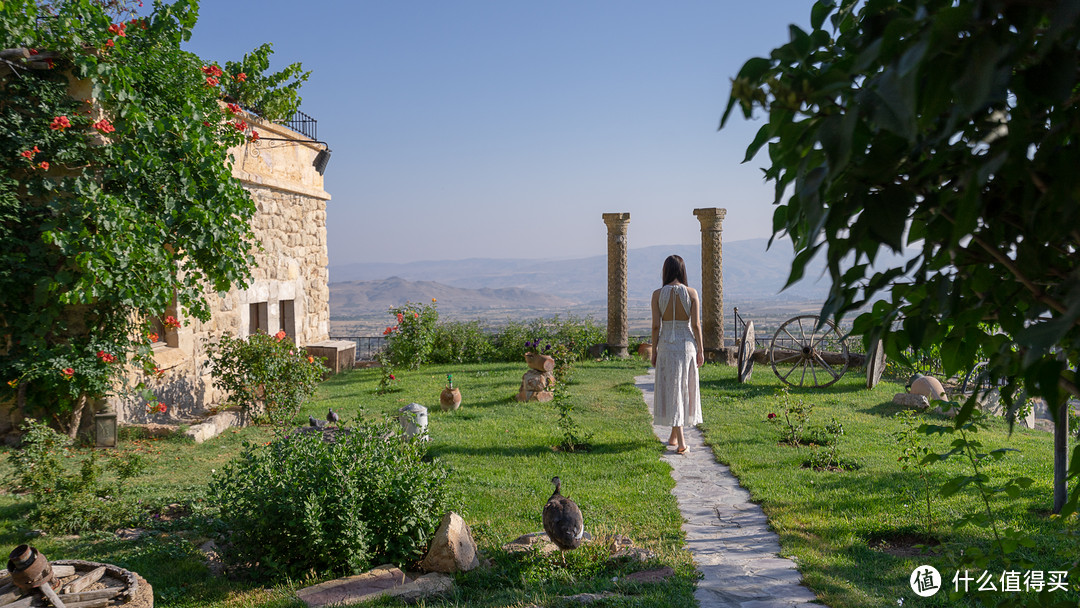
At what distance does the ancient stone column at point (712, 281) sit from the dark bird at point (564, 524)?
9.99 meters

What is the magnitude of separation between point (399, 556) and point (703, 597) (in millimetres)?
1760

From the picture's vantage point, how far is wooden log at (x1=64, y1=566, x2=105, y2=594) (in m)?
3.18

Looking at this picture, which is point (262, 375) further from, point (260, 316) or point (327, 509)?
point (327, 509)

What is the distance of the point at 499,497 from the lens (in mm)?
5387

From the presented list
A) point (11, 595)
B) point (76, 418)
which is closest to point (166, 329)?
point (76, 418)

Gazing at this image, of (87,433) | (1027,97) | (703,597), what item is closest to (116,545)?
(87,433)

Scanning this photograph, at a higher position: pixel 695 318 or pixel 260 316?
pixel 695 318

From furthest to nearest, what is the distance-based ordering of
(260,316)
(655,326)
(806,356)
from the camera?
(806,356) → (260,316) → (655,326)

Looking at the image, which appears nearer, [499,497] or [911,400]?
[499,497]

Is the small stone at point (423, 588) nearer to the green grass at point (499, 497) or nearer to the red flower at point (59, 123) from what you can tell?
the green grass at point (499, 497)

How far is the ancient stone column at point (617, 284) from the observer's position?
47.6 ft

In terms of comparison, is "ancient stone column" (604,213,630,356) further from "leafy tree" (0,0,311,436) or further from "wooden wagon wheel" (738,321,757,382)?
"leafy tree" (0,0,311,436)

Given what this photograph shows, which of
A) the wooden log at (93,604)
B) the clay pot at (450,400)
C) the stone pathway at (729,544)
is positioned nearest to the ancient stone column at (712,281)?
the clay pot at (450,400)

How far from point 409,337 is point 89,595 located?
10.3 m
